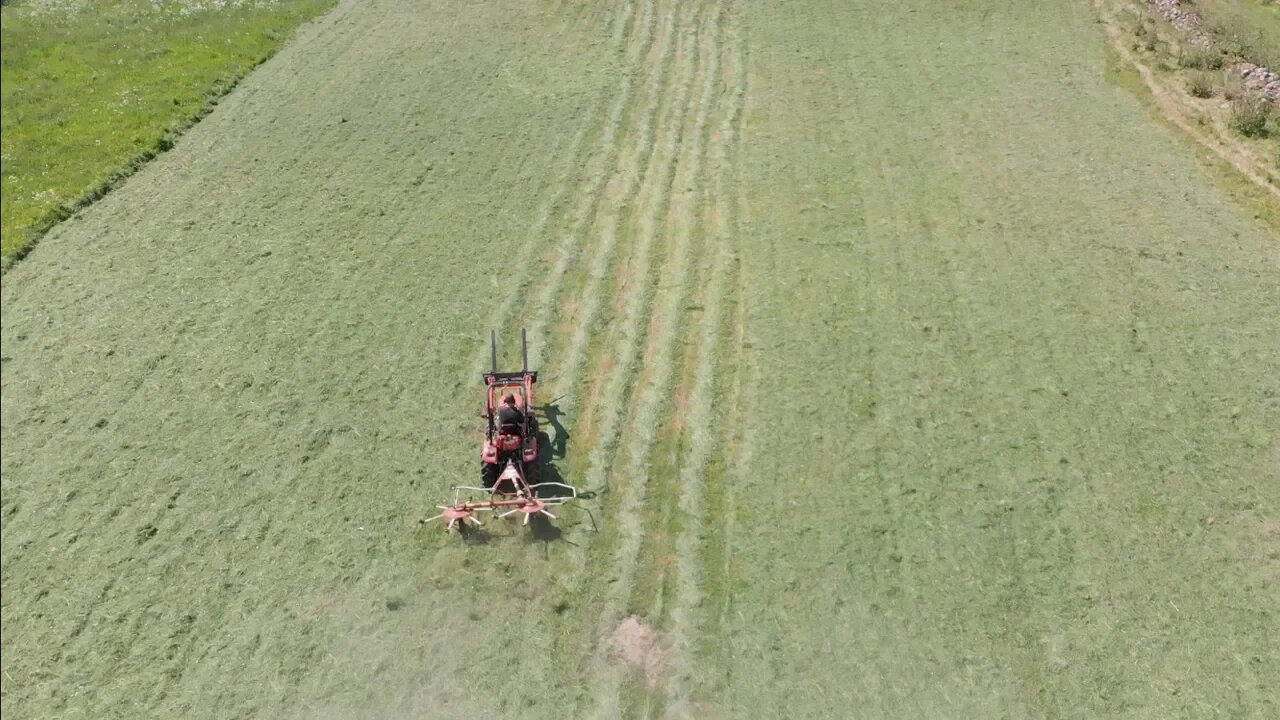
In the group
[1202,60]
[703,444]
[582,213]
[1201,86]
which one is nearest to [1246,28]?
[1202,60]

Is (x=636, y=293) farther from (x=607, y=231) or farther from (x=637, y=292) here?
(x=607, y=231)

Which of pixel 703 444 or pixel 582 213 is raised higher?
pixel 582 213

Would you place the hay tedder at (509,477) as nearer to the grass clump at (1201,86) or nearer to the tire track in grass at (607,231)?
the tire track in grass at (607,231)

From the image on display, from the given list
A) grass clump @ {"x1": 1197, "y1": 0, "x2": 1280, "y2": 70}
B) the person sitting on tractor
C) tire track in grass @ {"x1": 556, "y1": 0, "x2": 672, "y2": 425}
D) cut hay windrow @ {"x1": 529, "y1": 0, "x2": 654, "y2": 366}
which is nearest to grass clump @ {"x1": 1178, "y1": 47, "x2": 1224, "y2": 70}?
grass clump @ {"x1": 1197, "y1": 0, "x2": 1280, "y2": 70}

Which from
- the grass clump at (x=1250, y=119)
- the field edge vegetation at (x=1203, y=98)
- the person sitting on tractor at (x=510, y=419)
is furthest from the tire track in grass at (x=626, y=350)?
the grass clump at (x=1250, y=119)

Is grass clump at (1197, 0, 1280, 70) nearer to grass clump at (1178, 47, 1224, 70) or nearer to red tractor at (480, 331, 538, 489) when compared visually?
grass clump at (1178, 47, 1224, 70)

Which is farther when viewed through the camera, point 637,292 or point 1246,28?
point 1246,28

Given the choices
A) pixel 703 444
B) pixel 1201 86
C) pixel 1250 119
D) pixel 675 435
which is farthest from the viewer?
pixel 1201 86
